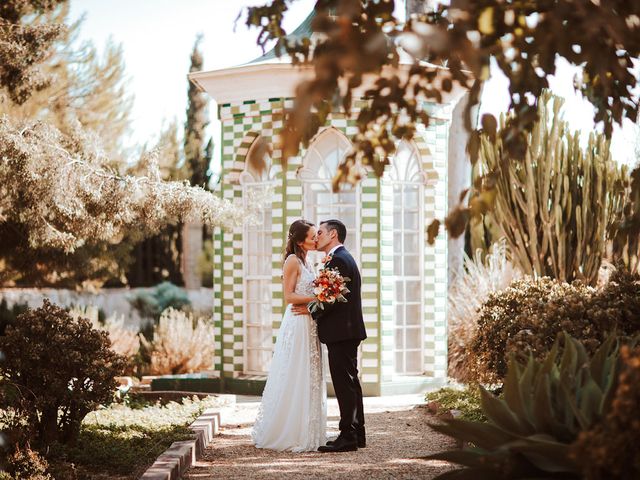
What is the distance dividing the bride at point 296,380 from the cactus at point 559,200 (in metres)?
6.01

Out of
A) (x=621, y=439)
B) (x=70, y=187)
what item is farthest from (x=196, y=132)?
(x=621, y=439)

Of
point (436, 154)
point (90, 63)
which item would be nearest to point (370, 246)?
point (436, 154)

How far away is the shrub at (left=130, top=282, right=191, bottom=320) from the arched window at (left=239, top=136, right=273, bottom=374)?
8.04m

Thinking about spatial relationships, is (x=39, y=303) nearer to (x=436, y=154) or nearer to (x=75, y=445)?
(x=436, y=154)

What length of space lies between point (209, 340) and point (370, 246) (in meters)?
3.85

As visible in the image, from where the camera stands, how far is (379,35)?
10.2 ft

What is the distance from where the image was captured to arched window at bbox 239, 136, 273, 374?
1203 cm

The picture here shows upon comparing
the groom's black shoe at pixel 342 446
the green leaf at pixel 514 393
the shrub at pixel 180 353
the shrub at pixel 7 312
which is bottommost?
the groom's black shoe at pixel 342 446

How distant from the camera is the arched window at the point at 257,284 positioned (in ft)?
39.5

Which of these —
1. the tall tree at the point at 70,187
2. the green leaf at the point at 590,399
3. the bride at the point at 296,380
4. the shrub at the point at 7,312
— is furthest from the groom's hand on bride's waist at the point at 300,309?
the shrub at the point at 7,312

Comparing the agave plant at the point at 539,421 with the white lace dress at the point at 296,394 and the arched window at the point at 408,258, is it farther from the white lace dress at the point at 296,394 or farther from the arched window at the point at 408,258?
the arched window at the point at 408,258

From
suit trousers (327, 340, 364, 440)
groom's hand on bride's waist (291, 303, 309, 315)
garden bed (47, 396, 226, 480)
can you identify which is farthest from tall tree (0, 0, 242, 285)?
suit trousers (327, 340, 364, 440)

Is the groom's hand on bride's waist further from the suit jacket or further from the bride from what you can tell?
the suit jacket

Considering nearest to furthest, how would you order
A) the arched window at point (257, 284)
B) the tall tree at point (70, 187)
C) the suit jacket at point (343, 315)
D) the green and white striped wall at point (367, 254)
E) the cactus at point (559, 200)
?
the suit jacket at point (343, 315) → the tall tree at point (70, 187) → the green and white striped wall at point (367, 254) → the arched window at point (257, 284) → the cactus at point (559, 200)
